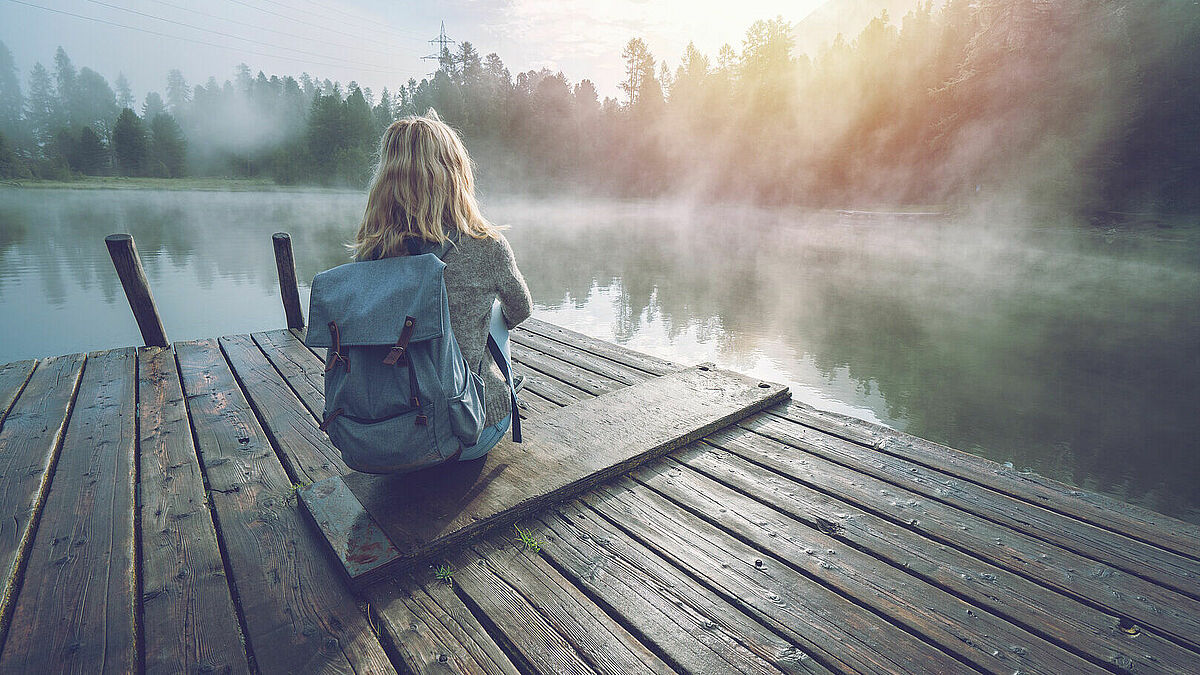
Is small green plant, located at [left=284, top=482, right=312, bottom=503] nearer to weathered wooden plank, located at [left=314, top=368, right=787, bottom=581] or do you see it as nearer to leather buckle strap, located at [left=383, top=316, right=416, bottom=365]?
weathered wooden plank, located at [left=314, top=368, right=787, bottom=581]

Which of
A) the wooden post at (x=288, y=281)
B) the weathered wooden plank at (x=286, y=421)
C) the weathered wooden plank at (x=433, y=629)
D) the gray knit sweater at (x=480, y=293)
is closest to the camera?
the weathered wooden plank at (x=433, y=629)

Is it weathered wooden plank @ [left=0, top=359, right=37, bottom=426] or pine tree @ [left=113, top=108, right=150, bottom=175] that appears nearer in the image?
weathered wooden plank @ [left=0, top=359, right=37, bottom=426]

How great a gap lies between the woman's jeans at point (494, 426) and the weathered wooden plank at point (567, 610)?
0.37m

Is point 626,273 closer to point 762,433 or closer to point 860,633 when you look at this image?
point 762,433

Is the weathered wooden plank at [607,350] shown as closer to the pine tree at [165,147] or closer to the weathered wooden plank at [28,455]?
the weathered wooden plank at [28,455]

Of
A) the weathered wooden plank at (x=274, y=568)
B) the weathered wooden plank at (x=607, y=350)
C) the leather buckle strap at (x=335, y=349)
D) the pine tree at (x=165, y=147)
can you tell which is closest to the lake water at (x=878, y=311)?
the weathered wooden plank at (x=607, y=350)

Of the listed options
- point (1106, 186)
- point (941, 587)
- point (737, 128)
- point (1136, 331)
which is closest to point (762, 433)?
point (941, 587)

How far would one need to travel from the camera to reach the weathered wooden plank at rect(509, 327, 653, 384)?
411cm

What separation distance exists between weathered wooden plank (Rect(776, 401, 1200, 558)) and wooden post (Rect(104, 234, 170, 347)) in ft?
17.6

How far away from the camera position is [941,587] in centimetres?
186

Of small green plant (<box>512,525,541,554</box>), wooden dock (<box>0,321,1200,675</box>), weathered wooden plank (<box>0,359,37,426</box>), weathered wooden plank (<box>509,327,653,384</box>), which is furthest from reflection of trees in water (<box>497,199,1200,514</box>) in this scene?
weathered wooden plank (<box>0,359,37,426</box>)

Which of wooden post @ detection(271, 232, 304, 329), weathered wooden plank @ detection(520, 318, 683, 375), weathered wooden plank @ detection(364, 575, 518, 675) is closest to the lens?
weathered wooden plank @ detection(364, 575, 518, 675)

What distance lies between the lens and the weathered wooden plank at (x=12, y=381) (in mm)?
3484

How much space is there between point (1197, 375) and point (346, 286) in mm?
11320
